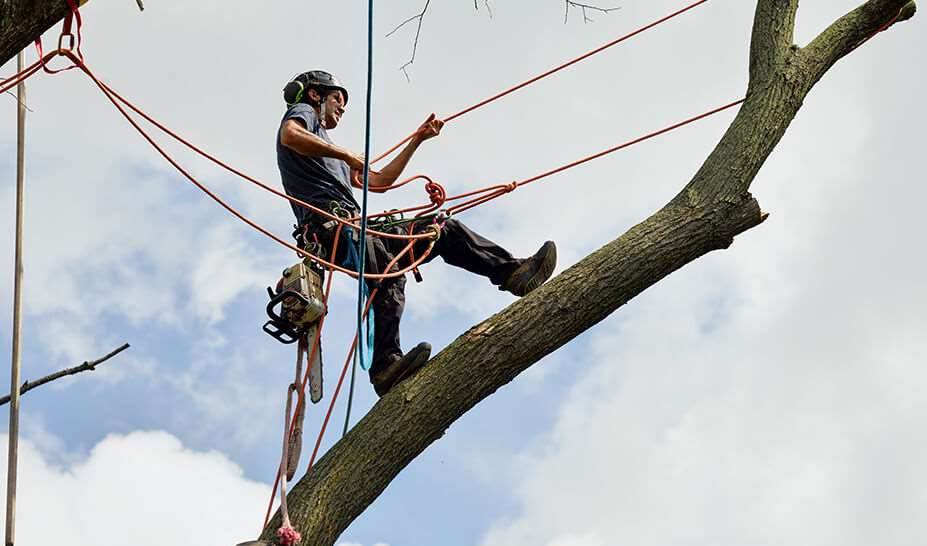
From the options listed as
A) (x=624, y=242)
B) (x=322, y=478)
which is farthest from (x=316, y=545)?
(x=624, y=242)

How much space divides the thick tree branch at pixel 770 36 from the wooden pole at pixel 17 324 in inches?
93.8

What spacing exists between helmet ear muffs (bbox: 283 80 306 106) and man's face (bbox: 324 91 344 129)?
103mm

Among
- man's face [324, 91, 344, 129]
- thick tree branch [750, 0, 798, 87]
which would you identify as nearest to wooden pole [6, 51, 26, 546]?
man's face [324, 91, 344, 129]

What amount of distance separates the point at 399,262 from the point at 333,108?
0.71 metres

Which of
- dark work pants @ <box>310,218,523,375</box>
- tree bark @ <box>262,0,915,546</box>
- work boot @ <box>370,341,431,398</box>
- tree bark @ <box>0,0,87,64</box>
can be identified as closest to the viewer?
tree bark @ <box>0,0,87,64</box>

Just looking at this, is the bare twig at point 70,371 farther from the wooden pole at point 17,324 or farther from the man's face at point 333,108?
the man's face at point 333,108

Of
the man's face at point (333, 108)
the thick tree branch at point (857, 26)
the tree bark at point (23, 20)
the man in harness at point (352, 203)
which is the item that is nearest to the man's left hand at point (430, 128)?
the man in harness at point (352, 203)

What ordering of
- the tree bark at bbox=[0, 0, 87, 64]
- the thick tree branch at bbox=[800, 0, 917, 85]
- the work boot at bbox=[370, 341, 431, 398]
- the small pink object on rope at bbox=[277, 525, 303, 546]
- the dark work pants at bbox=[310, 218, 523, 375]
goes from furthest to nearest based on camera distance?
the thick tree branch at bbox=[800, 0, 917, 85]
the dark work pants at bbox=[310, 218, 523, 375]
the work boot at bbox=[370, 341, 431, 398]
the small pink object on rope at bbox=[277, 525, 303, 546]
the tree bark at bbox=[0, 0, 87, 64]

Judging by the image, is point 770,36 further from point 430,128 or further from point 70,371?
point 70,371

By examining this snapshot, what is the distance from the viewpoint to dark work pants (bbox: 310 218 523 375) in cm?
424

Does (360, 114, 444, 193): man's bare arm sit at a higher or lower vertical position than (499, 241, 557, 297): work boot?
higher

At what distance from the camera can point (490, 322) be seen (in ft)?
12.4

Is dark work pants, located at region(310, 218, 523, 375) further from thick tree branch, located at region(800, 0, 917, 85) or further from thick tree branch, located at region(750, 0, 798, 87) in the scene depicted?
thick tree branch, located at region(800, 0, 917, 85)

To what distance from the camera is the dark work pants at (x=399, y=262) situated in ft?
13.9
